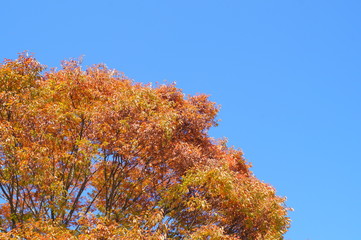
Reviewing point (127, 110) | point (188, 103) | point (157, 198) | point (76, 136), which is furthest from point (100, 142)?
point (188, 103)

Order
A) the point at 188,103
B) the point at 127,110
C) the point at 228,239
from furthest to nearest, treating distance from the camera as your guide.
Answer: the point at 188,103 < the point at 127,110 < the point at 228,239

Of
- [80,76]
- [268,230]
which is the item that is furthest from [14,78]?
[268,230]

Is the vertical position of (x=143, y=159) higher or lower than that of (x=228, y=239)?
higher

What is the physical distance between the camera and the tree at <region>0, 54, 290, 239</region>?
16.6 metres

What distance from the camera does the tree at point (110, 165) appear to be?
16562 millimetres

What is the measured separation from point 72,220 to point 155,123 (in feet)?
22.8

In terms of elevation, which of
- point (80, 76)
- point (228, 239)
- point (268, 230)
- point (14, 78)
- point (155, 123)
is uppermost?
point (80, 76)

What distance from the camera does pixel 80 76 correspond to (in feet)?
67.1

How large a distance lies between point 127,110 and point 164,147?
272 cm

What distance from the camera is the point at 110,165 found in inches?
765

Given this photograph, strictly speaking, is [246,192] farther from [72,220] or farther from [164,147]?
[72,220]

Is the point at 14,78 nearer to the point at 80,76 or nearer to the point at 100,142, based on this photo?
the point at 80,76

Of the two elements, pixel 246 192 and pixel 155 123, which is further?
pixel 246 192

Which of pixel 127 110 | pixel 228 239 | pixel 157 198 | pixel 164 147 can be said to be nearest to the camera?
pixel 228 239
